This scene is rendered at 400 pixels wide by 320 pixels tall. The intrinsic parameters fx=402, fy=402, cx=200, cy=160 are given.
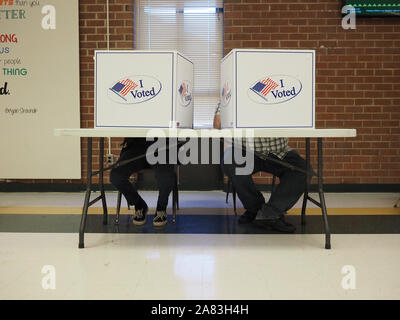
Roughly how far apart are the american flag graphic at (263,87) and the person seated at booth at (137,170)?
808 millimetres

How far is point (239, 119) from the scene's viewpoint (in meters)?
1.98

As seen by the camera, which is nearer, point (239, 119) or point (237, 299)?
point (237, 299)

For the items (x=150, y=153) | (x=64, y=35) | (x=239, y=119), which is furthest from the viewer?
(x=64, y=35)

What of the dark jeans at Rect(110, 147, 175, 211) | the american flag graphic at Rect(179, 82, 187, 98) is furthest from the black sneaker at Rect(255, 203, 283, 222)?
the american flag graphic at Rect(179, 82, 187, 98)

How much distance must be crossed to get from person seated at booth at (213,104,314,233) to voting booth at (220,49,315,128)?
37 centimetres

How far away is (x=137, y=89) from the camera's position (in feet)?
6.55

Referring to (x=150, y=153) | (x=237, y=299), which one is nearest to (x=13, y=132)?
(x=150, y=153)

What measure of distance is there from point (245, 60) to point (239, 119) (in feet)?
0.96

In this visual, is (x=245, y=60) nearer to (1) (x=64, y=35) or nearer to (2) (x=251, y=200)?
(2) (x=251, y=200)

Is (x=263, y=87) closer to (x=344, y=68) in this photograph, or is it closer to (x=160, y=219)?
(x=160, y=219)

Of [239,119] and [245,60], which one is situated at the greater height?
[245,60]

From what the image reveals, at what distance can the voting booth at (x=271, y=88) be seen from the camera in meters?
Answer: 1.98

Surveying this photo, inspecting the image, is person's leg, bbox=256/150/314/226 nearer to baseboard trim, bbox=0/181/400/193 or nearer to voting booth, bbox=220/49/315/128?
voting booth, bbox=220/49/315/128

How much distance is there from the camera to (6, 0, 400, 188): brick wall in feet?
12.7
